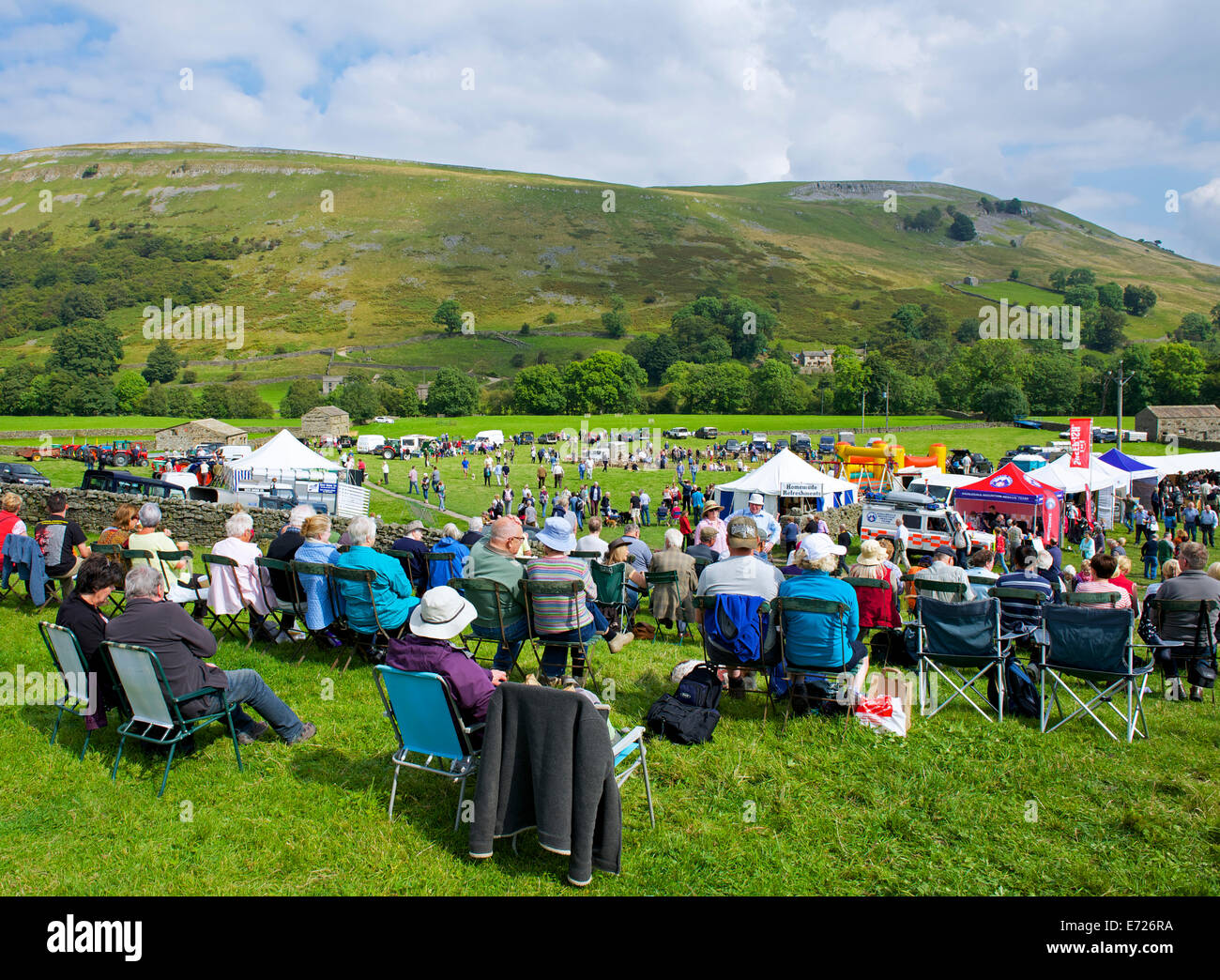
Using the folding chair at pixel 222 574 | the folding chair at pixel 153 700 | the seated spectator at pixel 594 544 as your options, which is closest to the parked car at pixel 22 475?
the folding chair at pixel 222 574

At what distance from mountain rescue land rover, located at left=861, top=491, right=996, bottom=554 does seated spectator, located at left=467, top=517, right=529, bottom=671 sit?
14647mm

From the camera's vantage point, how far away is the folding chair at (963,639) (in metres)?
5.76

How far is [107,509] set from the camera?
17.6 metres

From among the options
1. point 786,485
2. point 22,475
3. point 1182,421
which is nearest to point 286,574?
point 786,485

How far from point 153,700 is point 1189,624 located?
300 inches

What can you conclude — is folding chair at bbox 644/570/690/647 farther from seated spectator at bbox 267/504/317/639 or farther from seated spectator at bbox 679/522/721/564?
seated spectator at bbox 267/504/317/639

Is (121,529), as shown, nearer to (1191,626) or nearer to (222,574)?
(222,574)

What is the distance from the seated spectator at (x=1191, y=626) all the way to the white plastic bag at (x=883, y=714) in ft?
8.84

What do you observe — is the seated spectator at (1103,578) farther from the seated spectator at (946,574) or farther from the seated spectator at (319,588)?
the seated spectator at (319,588)

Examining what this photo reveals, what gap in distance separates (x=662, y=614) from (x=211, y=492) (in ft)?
55.3

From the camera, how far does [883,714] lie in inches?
210

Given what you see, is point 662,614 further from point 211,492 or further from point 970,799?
point 211,492

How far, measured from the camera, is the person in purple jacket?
13.5 ft

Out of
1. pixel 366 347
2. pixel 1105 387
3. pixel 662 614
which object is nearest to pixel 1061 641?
pixel 662 614
